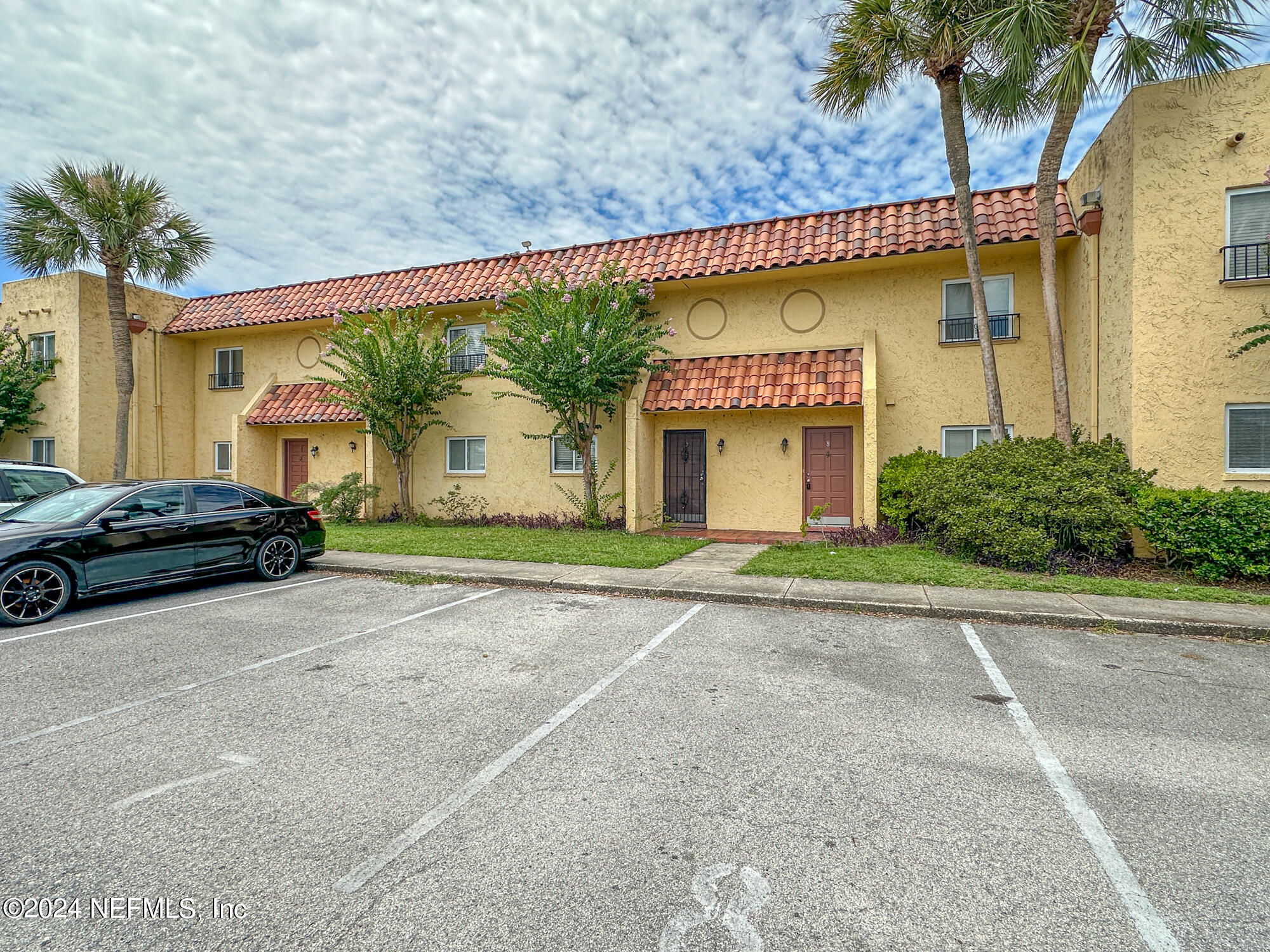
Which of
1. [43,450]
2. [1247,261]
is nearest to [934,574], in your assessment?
[1247,261]

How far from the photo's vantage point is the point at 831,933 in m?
2.36

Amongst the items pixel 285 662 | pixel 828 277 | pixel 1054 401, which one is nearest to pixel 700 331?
pixel 828 277

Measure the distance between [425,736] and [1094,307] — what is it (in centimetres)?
1269

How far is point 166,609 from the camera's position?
7.48 m

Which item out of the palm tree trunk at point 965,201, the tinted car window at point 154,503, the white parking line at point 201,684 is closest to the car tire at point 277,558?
the tinted car window at point 154,503

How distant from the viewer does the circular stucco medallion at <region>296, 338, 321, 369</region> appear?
18734mm

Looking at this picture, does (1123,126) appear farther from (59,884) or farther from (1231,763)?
(59,884)

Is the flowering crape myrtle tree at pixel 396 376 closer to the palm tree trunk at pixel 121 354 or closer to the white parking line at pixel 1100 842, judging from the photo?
the palm tree trunk at pixel 121 354

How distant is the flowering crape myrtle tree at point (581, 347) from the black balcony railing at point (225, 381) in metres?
10.7

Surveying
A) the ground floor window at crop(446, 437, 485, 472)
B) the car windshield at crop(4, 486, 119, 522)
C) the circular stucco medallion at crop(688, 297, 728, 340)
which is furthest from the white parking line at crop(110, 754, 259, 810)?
the ground floor window at crop(446, 437, 485, 472)

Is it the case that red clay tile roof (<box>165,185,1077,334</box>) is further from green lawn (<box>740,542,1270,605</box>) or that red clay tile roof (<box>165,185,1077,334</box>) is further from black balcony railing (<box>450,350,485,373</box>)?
green lawn (<box>740,542,1270,605</box>)

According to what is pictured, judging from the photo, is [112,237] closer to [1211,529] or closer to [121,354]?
[121,354]

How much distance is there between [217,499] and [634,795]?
8.02m

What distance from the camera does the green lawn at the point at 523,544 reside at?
1043 cm
